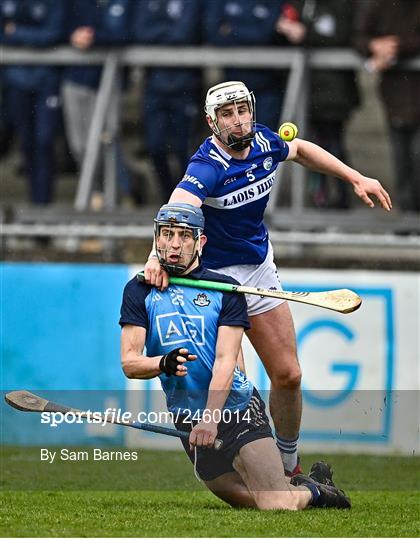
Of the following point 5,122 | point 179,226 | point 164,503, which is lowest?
point 164,503

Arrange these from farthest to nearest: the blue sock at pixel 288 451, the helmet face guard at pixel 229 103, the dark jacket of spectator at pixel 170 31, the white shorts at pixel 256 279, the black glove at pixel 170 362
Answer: the dark jacket of spectator at pixel 170 31 → the blue sock at pixel 288 451 → the white shorts at pixel 256 279 → the helmet face guard at pixel 229 103 → the black glove at pixel 170 362

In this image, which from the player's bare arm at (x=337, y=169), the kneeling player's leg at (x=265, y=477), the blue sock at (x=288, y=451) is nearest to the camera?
the kneeling player's leg at (x=265, y=477)

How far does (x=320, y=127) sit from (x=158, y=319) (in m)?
3.91

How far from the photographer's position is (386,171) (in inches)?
441

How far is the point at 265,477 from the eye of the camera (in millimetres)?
7602

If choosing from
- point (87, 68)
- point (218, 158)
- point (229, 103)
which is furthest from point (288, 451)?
point (87, 68)

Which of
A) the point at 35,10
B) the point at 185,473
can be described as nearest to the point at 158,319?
the point at 185,473

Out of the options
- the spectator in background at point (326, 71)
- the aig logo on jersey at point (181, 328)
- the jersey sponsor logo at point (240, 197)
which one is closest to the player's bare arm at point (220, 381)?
the aig logo on jersey at point (181, 328)

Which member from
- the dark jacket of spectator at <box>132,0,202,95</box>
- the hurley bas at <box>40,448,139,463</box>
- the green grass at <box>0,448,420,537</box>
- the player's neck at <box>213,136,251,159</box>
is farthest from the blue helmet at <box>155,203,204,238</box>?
the dark jacket of spectator at <box>132,0,202,95</box>

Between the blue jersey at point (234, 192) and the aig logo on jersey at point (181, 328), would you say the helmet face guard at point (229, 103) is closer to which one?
the blue jersey at point (234, 192)

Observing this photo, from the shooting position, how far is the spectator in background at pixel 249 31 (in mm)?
11117

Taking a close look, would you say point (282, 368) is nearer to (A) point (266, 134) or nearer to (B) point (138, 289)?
(B) point (138, 289)

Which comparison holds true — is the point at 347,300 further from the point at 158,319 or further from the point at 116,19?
the point at 116,19

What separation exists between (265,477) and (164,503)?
74 centimetres
